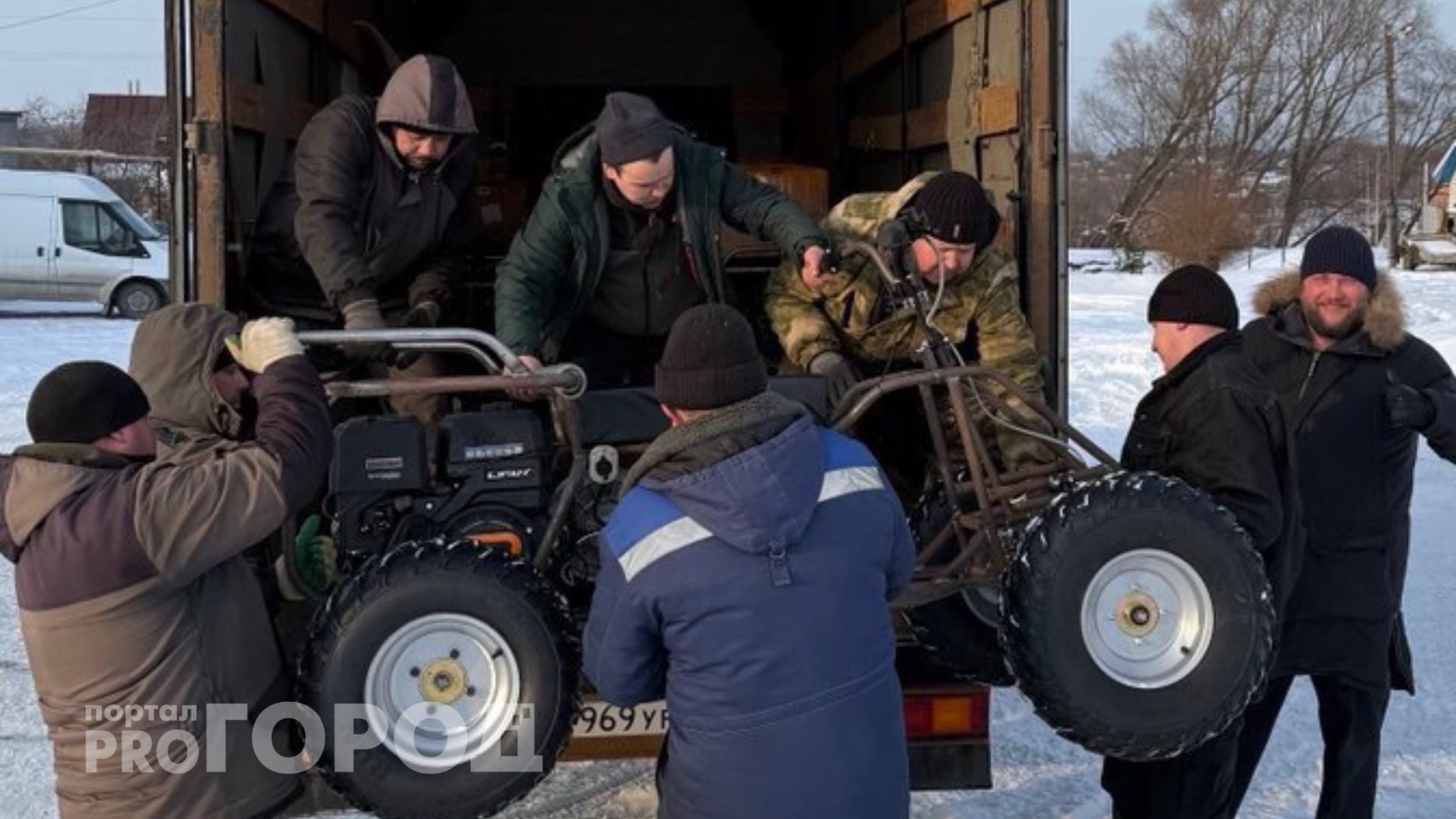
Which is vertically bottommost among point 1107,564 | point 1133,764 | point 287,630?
point 1133,764

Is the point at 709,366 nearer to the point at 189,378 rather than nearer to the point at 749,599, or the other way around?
the point at 749,599

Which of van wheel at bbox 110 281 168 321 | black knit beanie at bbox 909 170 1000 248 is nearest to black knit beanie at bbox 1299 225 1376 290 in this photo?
black knit beanie at bbox 909 170 1000 248

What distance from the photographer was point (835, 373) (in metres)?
4.13

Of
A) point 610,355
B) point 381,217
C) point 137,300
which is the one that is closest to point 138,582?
point 381,217

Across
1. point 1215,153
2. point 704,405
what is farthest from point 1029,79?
point 1215,153

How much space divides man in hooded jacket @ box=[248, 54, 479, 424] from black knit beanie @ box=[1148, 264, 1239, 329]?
185 cm

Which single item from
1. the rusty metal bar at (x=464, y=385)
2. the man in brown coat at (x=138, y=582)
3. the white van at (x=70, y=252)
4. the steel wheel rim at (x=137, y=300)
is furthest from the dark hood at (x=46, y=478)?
the steel wheel rim at (x=137, y=300)

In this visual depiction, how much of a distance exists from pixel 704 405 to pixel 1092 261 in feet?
121

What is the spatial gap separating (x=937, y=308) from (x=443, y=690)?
1580mm

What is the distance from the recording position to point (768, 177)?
614 cm

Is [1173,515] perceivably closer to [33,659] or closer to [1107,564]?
[1107,564]

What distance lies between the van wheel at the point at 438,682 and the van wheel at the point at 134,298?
1997 centimetres

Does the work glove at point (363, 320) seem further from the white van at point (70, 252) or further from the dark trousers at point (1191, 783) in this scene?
the white van at point (70, 252)

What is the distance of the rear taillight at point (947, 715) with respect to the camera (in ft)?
12.6
